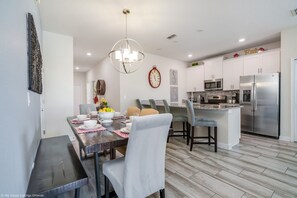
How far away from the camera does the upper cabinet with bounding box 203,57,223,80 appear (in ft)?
16.8

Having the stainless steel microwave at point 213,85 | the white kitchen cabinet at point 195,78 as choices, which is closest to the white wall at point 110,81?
the white kitchen cabinet at point 195,78

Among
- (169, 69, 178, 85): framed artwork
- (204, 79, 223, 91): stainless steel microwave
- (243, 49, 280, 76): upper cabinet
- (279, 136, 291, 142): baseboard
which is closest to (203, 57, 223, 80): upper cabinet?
(204, 79, 223, 91): stainless steel microwave

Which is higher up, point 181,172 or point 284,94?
point 284,94

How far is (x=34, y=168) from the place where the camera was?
1.33 metres

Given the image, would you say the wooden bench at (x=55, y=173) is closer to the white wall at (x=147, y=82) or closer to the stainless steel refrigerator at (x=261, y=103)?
the white wall at (x=147, y=82)

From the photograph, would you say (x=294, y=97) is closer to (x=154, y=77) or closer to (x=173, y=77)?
(x=173, y=77)

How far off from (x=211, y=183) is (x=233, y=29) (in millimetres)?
3416

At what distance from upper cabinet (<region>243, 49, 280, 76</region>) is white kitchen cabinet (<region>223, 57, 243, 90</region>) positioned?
0.58ft

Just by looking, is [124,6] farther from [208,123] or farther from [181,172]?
[181,172]

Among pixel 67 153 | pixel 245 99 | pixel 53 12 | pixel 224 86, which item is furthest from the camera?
pixel 224 86

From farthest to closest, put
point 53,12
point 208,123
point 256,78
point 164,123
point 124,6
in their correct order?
point 256,78
point 208,123
point 53,12
point 124,6
point 164,123

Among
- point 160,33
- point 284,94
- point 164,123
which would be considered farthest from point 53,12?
point 284,94

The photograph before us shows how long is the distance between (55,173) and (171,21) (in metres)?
3.16

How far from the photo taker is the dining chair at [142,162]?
1116mm
